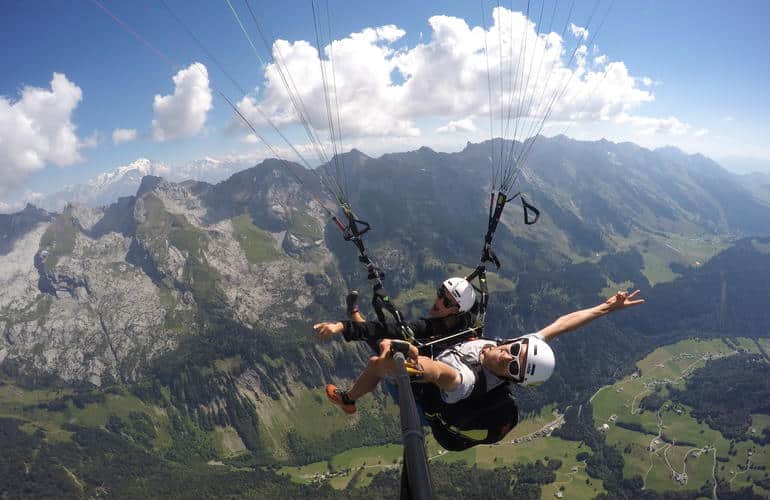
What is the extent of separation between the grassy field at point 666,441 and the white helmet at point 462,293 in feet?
461

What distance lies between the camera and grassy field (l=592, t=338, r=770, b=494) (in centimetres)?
11631

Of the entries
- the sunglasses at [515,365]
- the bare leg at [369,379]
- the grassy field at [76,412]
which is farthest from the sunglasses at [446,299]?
the grassy field at [76,412]

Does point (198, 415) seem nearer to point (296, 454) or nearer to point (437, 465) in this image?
point (296, 454)

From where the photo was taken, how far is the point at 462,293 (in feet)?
33.0

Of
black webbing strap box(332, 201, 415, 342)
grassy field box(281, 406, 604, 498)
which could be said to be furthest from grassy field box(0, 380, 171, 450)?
black webbing strap box(332, 201, 415, 342)

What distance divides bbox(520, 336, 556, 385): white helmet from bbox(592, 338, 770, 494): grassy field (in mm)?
141960

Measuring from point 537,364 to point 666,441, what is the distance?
16474 centimetres

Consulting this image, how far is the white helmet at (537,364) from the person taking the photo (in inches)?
282

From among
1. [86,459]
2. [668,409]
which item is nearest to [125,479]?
[86,459]

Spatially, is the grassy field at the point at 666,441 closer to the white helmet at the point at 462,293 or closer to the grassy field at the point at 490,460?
the grassy field at the point at 490,460

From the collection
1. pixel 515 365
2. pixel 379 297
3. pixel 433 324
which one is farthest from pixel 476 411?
pixel 379 297

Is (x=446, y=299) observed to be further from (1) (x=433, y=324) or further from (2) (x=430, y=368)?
(2) (x=430, y=368)

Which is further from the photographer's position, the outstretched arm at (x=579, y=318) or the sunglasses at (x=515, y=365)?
the outstretched arm at (x=579, y=318)

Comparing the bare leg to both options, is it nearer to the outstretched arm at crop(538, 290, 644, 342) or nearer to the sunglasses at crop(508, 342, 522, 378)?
the sunglasses at crop(508, 342, 522, 378)
